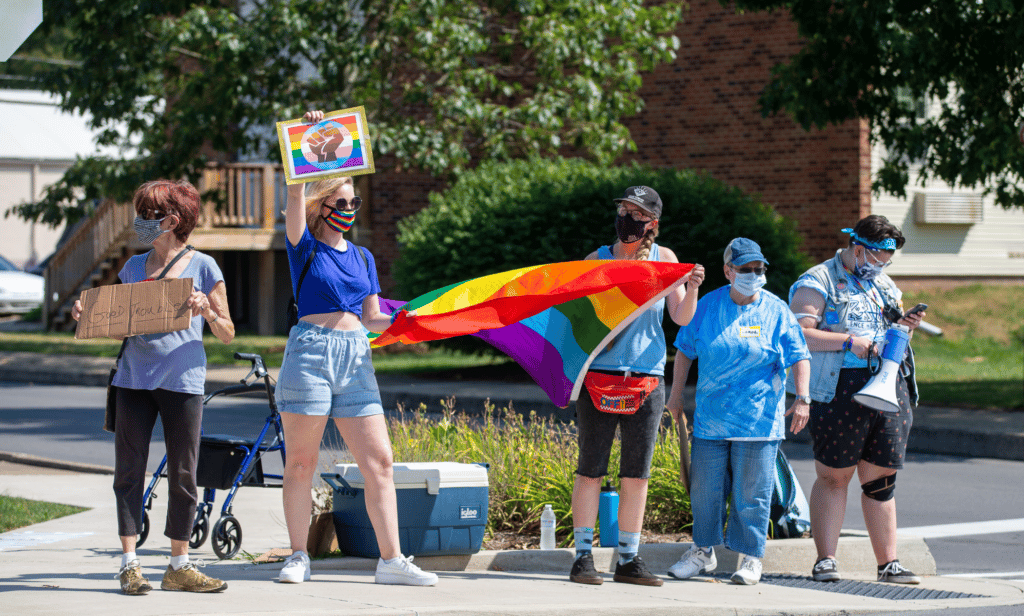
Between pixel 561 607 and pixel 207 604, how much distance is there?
1561 millimetres

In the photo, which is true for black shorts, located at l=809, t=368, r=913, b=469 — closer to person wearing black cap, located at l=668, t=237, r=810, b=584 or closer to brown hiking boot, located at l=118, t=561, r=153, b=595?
person wearing black cap, located at l=668, t=237, r=810, b=584

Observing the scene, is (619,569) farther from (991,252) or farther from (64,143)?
(64,143)

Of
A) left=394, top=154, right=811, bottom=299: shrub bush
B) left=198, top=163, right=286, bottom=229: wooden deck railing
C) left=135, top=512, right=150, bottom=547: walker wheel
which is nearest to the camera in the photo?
left=135, top=512, right=150, bottom=547: walker wheel

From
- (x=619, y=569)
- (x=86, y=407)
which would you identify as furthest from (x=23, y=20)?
(x=86, y=407)

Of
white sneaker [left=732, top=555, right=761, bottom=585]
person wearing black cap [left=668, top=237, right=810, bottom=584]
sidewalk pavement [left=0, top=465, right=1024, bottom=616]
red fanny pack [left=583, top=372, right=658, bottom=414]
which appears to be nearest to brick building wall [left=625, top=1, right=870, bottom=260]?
sidewalk pavement [left=0, top=465, right=1024, bottom=616]

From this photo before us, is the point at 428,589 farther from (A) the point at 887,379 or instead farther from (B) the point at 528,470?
(A) the point at 887,379

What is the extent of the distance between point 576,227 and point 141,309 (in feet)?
40.6

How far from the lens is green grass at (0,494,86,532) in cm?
804

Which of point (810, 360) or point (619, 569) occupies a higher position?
point (810, 360)

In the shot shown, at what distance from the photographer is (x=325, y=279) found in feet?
18.9

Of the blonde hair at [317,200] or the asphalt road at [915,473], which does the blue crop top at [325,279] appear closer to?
the blonde hair at [317,200]

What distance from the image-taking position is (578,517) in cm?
627

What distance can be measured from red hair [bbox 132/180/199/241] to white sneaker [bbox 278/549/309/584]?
1624 mm

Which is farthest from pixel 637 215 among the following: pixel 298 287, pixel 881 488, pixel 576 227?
pixel 576 227
